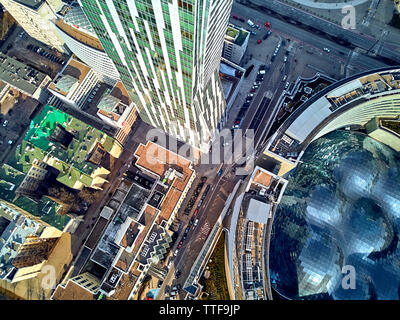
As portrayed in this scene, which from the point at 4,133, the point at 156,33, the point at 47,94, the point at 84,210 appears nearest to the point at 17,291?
the point at 84,210

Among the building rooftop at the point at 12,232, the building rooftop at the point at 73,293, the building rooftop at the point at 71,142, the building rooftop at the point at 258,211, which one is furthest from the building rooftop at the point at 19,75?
the building rooftop at the point at 258,211

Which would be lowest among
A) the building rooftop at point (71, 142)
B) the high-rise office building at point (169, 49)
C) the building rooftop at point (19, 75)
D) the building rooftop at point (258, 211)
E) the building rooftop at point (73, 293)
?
the building rooftop at point (73, 293)

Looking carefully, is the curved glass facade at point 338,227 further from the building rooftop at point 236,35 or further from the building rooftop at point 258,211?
the building rooftop at point 236,35

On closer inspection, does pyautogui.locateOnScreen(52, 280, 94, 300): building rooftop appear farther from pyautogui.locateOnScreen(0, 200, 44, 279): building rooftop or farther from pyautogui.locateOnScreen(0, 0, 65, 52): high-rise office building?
pyautogui.locateOnScreen(0, 0, 65, 52): high-rise office building

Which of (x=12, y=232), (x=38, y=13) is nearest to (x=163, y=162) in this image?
(x=12, y=232)

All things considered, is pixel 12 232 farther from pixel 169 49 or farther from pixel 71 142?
pixel 169 49


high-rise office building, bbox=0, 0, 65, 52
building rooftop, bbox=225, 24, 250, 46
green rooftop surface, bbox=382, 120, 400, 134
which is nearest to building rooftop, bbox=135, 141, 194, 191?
building rooftop, bbox=225, 24, 250, 46
